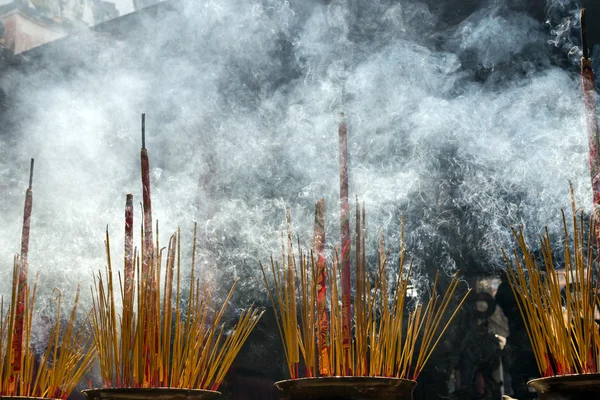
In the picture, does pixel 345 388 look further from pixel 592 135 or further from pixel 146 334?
pixel 592 135

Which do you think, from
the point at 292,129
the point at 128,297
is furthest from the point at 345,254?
the point at 292,129

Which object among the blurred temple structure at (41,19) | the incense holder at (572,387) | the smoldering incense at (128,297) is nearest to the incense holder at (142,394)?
the smoldering incense at (128,297)

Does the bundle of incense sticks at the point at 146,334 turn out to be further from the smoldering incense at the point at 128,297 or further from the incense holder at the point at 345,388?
the incense holder at the point at 345,388

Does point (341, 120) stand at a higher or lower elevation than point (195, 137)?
lower

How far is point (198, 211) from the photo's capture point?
396 centimetres

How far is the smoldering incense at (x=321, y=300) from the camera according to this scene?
173 centimetres

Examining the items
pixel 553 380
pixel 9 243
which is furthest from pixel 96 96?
pixel 553 380

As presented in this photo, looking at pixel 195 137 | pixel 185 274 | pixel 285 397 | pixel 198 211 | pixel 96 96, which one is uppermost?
pixel 96 96

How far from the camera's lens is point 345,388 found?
1.50 m

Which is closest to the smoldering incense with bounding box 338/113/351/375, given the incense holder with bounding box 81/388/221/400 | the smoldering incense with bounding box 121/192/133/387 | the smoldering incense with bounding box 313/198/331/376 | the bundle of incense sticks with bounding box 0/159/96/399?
the smoldering incense with bounding box 313/198/331/376

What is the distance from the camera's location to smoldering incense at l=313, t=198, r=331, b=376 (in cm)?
173

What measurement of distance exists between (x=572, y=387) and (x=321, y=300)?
60 cm

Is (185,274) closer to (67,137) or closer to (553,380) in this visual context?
(67,137)

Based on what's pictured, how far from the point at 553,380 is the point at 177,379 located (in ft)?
2.58
